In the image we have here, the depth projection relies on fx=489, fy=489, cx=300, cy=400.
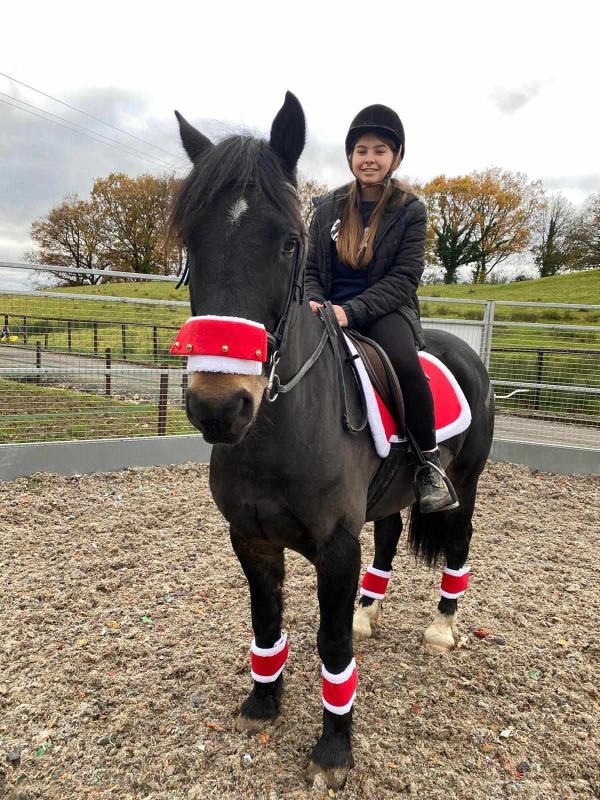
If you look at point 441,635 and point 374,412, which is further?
point 441,635

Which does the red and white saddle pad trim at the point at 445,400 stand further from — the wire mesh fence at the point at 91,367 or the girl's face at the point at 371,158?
the wire mesh fence at the point at 91,367

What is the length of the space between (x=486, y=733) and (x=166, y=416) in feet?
18.7

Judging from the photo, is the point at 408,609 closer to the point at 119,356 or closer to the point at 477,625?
the point at 477,625

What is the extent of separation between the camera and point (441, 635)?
10.6ft

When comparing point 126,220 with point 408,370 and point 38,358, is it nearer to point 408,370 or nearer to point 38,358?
point 38,358

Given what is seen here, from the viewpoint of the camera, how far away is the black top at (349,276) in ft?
8.83

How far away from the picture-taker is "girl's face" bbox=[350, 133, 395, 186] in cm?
260

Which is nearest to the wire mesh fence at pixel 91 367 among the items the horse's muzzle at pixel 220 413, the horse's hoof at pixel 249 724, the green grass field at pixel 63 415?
the green grass field at pixel 63 415

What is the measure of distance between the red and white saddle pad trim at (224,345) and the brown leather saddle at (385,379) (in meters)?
1.09

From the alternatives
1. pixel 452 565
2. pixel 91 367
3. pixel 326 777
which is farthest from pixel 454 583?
pixel 91 367

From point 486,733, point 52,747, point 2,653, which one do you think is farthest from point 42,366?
point 486,733

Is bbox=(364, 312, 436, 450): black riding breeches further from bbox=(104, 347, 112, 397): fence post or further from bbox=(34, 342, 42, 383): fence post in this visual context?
bbox=(34, 342, 42, 383): fence post

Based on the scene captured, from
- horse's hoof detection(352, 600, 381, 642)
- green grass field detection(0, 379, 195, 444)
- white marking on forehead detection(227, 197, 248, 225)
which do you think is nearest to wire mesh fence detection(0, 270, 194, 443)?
green grass field detection(0, 379, 195, 444)

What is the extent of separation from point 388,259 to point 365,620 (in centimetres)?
242
